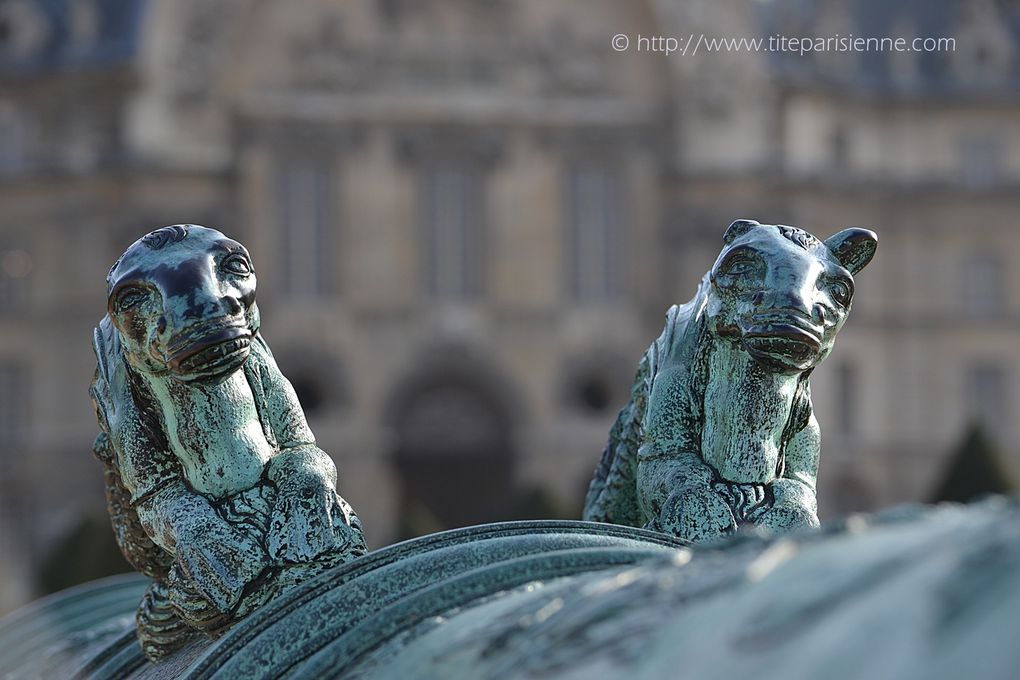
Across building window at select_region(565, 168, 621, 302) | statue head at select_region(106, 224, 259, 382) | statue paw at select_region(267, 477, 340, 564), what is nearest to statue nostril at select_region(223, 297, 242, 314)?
statue head at select_region(106, 224, 259, 382)

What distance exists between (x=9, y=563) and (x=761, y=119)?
12.9 meters

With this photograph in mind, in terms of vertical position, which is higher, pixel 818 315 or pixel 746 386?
pixel 818 315

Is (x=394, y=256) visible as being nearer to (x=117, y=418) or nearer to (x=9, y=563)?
(x=9, y=563)

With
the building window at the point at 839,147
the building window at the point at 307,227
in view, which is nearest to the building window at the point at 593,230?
the building window at the point at 307,227

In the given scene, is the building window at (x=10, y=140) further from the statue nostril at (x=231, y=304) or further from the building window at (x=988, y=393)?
the statue nostril at (x=231, y=304)

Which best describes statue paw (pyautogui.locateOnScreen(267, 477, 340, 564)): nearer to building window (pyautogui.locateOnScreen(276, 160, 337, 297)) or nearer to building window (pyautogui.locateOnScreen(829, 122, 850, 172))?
building window (pyautogui.locateOnScreen(276, 160, 337, 297))

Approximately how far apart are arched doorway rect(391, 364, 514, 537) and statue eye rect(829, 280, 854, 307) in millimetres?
32410

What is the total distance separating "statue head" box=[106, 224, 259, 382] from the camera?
9.39ft

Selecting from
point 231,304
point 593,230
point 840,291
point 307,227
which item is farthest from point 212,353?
point 593,230

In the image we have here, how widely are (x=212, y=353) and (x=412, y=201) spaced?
3310 centimetres

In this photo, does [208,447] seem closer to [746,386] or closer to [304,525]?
[304,525]

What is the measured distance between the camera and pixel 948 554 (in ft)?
4.77

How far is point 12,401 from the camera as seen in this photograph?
36.8 meters

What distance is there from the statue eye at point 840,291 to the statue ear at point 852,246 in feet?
0.25
